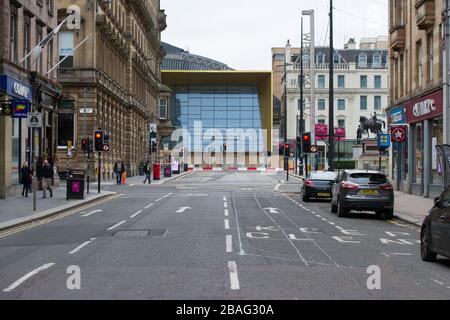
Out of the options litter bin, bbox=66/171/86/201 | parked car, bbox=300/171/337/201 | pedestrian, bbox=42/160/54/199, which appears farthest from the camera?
parked car, bbox=300/171/337/201

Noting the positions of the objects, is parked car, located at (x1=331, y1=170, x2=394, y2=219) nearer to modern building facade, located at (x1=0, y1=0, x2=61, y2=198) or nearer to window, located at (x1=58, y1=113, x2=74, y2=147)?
modern building facade, located at (x1=0, y1=0, x2=61, y2=198)

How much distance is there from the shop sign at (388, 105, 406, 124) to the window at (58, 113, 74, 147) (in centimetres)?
2406

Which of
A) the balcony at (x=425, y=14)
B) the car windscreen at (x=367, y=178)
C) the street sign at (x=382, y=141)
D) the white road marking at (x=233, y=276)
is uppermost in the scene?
the balcony at (x=425, y=14)

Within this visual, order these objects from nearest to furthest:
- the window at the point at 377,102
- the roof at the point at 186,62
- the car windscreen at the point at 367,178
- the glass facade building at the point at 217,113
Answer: the car windscreen at the point at 367,178, the window at the point at 377,102, the glass facade building at the point at 217,113, the roof at the point at 186,62

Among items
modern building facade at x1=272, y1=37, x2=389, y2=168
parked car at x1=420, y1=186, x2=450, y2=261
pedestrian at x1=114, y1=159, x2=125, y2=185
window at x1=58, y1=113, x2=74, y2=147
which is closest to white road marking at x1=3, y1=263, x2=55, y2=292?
parked car at x1=420, y1=186, x2=450, y2=261

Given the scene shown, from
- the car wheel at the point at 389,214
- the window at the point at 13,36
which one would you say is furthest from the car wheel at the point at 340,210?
the window at the point at 13,36

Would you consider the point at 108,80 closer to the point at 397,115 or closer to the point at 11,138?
the point at 397,115

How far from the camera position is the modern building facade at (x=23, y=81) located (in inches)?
1171

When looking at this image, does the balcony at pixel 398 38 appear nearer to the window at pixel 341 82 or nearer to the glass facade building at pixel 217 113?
the window at pixel 341 82

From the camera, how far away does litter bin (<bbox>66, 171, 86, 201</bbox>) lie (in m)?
30.5

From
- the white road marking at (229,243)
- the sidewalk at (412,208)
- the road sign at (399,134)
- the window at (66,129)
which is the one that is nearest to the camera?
the white road marking at (229,243)

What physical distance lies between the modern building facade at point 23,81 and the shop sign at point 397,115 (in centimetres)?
1907

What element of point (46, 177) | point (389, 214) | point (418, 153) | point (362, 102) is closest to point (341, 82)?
point (362, 102)

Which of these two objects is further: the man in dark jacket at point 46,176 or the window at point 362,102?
the window at point 362,102
